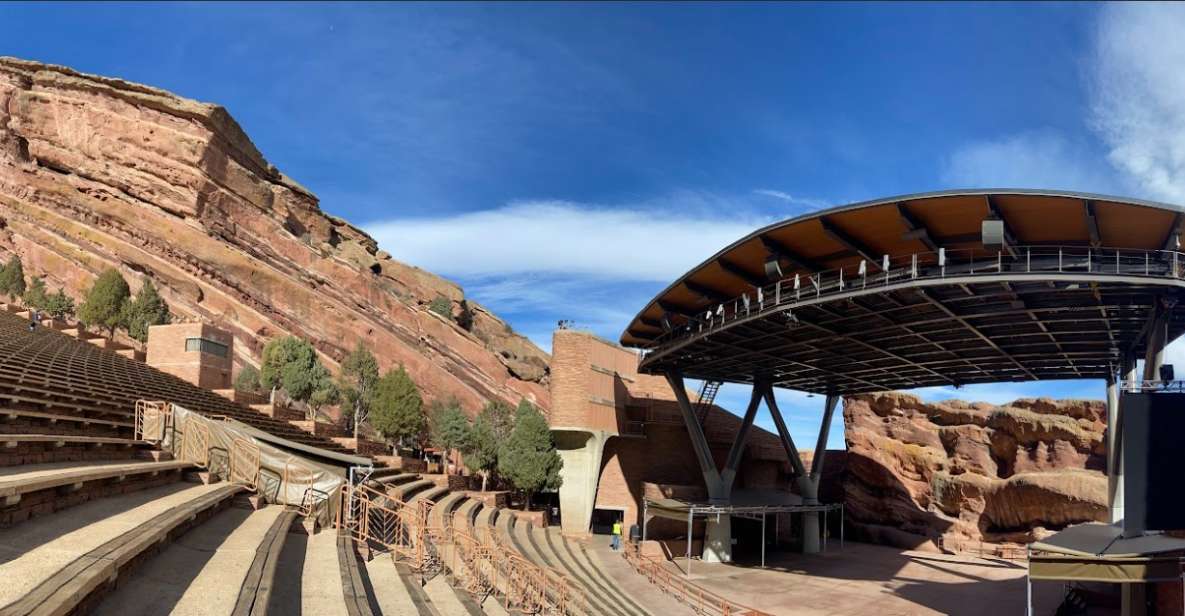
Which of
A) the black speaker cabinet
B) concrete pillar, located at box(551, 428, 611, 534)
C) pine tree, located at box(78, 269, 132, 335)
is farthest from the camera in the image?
pine tree, located at box(78, 269, 132, 335)

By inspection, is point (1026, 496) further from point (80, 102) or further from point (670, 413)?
point (80, 102)

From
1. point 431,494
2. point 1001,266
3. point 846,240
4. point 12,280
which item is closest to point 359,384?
point 12,280

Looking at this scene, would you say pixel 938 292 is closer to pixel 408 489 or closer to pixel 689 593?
pixel 689 593

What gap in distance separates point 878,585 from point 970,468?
68.7ft

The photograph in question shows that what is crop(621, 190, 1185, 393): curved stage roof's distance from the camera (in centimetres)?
2086

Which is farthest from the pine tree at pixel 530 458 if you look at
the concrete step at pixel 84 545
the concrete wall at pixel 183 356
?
the concrete step at pixel 84 545

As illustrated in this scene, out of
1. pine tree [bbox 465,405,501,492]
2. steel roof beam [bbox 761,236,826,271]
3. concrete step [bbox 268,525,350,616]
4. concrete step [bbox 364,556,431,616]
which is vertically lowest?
pine tree [bbox 465,405,501,492]

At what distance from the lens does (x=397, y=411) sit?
1705 inches

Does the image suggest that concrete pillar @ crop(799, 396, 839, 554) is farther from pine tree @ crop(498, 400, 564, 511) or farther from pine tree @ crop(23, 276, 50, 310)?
pine tree @ crop(23, 276, 50, 310)

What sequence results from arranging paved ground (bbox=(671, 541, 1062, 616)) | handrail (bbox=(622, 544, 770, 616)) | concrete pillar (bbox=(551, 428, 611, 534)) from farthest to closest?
concrete pillar (bbox=(551, 428, 611, 534)) < paved ground (bbox=(671, 541, 1062, 616)) < handrail (bbox=(622, 544, 770, 616))

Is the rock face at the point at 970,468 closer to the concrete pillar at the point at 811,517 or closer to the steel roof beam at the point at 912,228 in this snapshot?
the concrete pillar at the point at 811,517

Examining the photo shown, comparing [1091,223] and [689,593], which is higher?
[1091,223]

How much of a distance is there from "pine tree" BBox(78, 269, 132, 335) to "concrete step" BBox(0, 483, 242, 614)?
4531 centimetres

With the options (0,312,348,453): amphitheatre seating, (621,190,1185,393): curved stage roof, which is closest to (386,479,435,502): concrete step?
(0,312,348,453): amphitheatre seating
